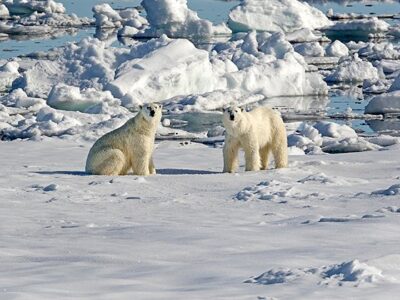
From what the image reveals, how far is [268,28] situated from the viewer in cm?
3177

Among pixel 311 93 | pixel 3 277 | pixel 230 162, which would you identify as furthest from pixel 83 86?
pixel 3 277

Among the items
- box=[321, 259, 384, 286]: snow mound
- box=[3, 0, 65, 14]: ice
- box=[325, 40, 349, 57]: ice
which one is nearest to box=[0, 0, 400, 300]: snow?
box=[321, 259, 384, 286]: snow mound

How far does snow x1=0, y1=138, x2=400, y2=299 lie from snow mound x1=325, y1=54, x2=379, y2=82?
12.8 metres

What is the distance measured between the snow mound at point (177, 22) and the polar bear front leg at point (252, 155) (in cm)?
2399

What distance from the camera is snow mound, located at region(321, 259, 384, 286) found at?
3.91 meters

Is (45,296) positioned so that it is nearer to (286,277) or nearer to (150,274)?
(150,274)

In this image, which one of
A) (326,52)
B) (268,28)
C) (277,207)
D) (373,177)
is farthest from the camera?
(268,28)

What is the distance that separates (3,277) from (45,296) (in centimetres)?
52

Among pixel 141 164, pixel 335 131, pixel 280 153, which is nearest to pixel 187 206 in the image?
pixel 141 164

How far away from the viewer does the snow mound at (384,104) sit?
57.0ft

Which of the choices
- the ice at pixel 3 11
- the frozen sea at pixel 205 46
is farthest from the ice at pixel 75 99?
the ice at pixel 3 11

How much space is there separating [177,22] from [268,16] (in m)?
3.07

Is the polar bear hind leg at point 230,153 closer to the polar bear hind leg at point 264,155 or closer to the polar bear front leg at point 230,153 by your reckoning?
the polar bear front leg at point 230,153

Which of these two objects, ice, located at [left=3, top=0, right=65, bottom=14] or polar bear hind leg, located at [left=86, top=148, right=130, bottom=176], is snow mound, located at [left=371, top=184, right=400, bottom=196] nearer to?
polar bear hind leg, located at [left=86, top=148, right=130, bottom=176]
